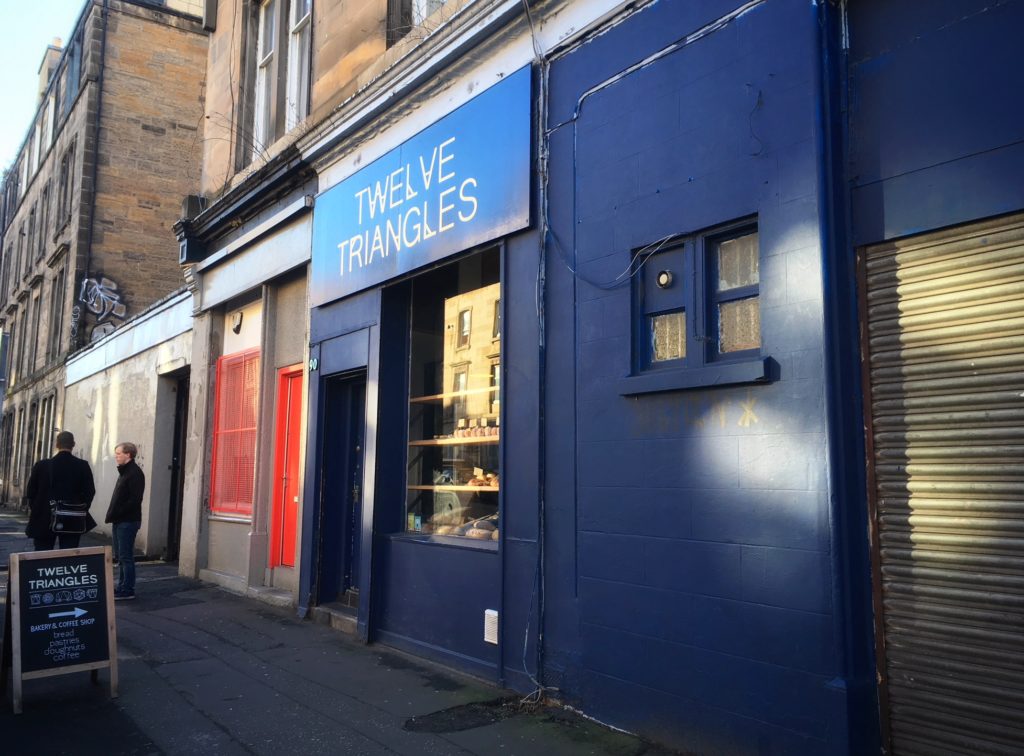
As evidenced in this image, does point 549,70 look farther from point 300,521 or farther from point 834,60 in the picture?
point 300,521

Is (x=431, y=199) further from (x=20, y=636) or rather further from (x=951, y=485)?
(x=951, y=485)

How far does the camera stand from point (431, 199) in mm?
7109

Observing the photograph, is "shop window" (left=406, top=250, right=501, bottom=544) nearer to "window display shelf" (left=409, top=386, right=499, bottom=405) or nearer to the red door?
"window display shelf" (left=409, top=386, right=499, bottom=405)

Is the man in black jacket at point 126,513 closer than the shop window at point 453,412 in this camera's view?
No

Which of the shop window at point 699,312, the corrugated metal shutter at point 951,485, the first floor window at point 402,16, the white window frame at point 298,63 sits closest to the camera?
the corrugated metal shutter at point 951,485

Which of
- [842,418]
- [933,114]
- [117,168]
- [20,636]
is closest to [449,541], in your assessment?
[20,636]

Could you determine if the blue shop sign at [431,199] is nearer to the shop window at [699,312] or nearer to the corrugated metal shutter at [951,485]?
the shop window at [699,312]

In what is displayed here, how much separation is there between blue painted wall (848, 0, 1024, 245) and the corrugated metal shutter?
0.52 feet

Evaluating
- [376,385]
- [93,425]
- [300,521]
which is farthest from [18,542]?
[376,385]

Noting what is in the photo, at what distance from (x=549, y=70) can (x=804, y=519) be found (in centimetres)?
379

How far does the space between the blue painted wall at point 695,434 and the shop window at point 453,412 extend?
120cm

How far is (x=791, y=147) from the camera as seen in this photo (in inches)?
170

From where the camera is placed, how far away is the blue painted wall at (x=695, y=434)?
4.07 m

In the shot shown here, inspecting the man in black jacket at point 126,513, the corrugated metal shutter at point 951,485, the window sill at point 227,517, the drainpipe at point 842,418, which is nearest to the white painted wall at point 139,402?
the window sill at point 227,517
